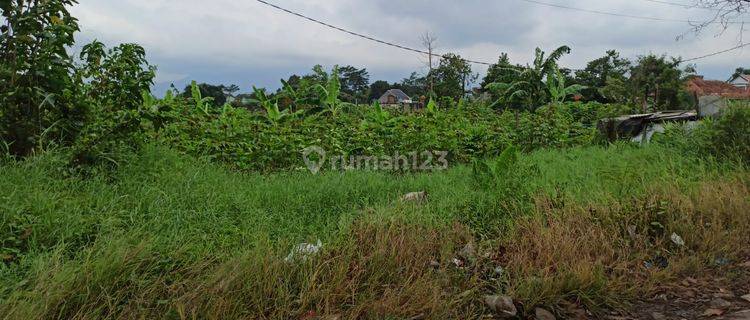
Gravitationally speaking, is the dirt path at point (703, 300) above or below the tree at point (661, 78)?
below

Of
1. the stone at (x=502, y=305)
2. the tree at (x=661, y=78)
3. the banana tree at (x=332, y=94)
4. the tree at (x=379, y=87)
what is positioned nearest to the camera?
the stone at (x=502, y=305)

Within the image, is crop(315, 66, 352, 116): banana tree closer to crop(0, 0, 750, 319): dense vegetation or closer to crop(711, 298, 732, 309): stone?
crop(0, 0, 750, 319): dense vegetation

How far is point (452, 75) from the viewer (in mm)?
27375

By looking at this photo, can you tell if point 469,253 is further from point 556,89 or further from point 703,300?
point 556,89

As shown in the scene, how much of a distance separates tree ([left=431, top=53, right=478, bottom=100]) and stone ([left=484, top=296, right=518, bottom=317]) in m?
24.4

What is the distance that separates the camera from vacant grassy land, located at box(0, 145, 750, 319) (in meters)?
2.41

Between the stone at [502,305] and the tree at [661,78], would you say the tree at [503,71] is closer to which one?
the tree at [661,78]

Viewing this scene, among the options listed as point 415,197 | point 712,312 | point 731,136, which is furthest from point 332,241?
point 731,136

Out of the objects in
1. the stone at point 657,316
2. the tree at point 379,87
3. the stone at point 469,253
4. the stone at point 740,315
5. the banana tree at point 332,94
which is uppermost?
the tree at point 379,87

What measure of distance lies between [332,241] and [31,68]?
9.37ft

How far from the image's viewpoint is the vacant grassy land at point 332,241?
2.41m

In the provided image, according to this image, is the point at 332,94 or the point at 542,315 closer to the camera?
the point at 542,315

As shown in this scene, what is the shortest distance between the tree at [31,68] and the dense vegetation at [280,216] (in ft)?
0.04

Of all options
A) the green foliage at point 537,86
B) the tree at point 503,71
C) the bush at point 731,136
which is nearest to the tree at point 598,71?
the tree at point 503,71
